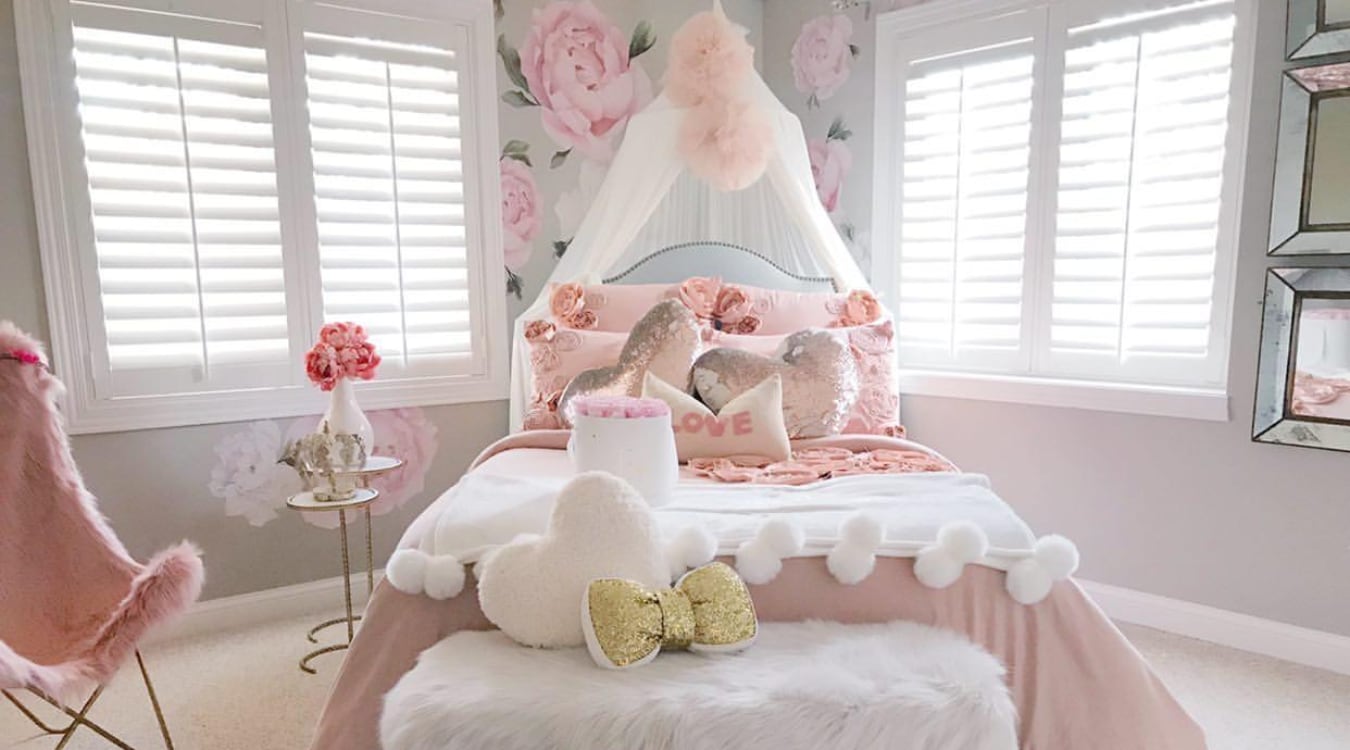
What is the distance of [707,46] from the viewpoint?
9.35 feet

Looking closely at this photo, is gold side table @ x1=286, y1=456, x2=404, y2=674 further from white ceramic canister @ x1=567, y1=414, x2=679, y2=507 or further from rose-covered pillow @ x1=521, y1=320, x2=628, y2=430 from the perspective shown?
white ceramic canister @ x1=567, y1=414, x2=679, y2=507

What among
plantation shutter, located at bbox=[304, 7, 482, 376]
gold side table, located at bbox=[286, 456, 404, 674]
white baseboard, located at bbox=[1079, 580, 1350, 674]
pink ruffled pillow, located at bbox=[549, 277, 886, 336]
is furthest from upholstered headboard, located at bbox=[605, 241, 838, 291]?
white baseboard, located at bbox=[1079, 580, 1350, 674]

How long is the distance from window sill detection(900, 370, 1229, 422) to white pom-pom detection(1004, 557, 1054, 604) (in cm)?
153

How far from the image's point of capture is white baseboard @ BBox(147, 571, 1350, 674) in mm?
2409

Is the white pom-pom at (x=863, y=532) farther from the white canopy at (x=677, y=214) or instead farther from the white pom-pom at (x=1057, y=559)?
the white canopy at (x=677, y=214)

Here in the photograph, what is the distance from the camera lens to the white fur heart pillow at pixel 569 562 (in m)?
1.33

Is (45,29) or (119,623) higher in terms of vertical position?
(45,29)

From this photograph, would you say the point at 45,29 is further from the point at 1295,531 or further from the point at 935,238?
the point at 1295,531

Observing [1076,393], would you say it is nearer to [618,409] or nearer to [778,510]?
[778,510]

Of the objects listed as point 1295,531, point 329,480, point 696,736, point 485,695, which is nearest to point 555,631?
point 485,695

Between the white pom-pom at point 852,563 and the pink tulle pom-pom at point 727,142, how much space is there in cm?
186

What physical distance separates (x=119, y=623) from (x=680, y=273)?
2.18 m

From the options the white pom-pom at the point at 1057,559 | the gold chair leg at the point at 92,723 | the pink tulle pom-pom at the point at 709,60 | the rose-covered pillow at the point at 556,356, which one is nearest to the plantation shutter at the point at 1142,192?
the pink tulle pom-pom at the point at 709,60

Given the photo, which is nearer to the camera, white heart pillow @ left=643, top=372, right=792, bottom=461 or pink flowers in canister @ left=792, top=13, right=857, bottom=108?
white heart pillow @ left=643, top=372, right=792, bottom=461
